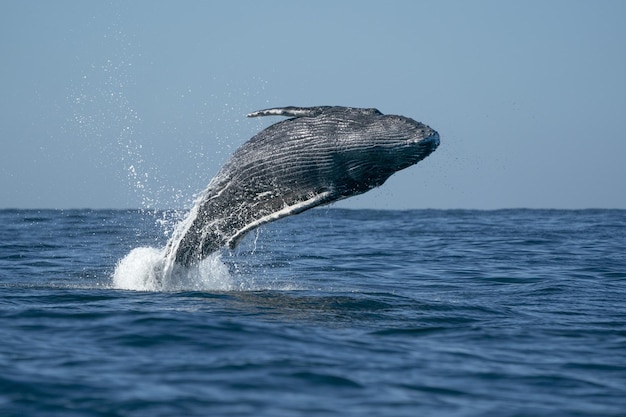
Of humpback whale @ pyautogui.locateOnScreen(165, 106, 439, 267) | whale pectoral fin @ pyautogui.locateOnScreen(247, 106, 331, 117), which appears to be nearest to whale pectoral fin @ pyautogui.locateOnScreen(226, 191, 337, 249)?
humpback whale @ pyautogui.locateOnScreen(165, 106, 439, 267)

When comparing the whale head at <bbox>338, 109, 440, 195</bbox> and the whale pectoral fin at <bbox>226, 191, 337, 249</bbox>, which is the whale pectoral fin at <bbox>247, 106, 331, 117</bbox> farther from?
the whale pectoral fin at <bbox>226, 191, 337, 249</bbox>

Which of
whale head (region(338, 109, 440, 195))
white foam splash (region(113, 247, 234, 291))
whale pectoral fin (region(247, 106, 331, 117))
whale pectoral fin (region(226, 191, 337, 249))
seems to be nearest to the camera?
whale head (region(338, 109, 440, 195))

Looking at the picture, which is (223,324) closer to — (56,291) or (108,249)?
(56,291)

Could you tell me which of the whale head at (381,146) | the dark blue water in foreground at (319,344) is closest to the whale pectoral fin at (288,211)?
the whale head at (381,146)

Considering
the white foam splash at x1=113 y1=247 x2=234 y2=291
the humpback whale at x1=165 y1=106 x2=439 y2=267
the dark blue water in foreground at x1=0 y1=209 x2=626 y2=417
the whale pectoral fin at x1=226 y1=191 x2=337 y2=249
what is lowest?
the dark blue water in foreground at x1=0 y1=209 x2=626 y2=417

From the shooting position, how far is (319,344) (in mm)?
11602

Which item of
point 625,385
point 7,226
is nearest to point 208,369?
point 625,385

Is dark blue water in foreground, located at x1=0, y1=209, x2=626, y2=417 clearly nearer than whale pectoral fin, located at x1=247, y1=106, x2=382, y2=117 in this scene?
Yes

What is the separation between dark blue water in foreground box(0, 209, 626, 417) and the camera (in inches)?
364

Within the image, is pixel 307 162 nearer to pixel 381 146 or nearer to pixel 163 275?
→ pixel 381 146

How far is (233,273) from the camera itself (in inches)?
859

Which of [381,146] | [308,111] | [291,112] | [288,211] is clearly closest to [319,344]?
[288,211]

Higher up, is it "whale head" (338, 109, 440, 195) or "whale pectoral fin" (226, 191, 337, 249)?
"whale head" (338, 109, 440, 195)

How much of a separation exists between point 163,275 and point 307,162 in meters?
3.87
